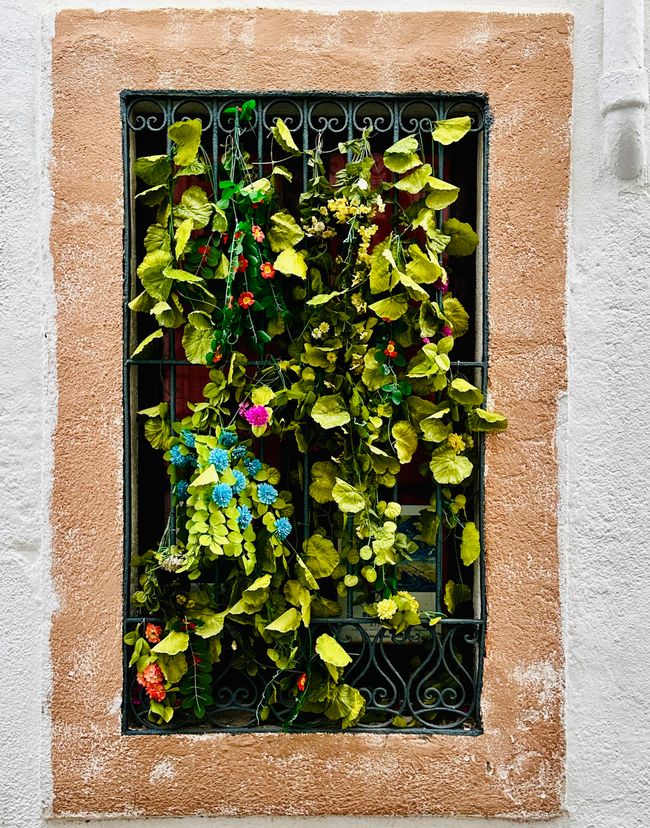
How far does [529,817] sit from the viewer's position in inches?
99.8

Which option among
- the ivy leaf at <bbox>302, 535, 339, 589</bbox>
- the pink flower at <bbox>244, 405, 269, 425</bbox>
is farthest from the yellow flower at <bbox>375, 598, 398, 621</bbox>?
the pink flower at <bbox>244, 405, 269, 425</bbox>

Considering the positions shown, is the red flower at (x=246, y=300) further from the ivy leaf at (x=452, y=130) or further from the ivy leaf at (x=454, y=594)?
the ivy leaf at (x=454, y=594)

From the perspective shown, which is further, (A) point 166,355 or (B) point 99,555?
(A) point 166,355

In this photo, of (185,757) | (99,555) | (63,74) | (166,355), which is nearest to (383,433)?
(166,355)

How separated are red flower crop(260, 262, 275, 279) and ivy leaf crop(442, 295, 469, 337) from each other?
583mm

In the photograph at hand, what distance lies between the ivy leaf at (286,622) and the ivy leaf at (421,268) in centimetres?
115

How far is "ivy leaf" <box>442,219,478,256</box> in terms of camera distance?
2.55 meters

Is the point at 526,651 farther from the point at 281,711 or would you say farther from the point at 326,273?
the point at 326,273

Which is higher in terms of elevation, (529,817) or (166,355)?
(166,355)

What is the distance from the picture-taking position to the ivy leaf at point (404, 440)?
249cm

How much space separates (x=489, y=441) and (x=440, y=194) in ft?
2.74

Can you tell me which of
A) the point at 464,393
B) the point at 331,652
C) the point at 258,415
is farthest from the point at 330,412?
the point at 331,652

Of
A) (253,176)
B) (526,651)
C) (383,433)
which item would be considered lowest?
(526,651)

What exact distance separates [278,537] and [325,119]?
55.9 inches
